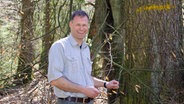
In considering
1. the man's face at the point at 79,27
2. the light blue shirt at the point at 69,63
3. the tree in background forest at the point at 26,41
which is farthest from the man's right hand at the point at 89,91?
the tree in background forest at the point at 26,41

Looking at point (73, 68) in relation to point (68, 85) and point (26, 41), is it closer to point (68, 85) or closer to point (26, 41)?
point (68, 85)

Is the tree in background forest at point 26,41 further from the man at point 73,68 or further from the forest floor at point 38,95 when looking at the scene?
the man at point 73,68

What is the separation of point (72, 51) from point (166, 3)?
84.3 inches

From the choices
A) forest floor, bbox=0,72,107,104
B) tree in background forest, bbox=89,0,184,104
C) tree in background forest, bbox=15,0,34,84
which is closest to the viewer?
tree in background forest, bbox=89,0,184,104

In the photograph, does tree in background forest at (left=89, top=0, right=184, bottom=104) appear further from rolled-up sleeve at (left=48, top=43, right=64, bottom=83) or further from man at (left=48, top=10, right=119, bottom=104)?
rolled-up sleeve at (left=48, top=43, right=64, bottom=83)

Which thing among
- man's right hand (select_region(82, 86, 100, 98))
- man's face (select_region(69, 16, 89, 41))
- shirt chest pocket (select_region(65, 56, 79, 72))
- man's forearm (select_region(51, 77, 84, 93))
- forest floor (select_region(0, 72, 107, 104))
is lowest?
forest floor (select_region(0, 72, 107, 104))

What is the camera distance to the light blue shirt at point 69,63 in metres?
3.23

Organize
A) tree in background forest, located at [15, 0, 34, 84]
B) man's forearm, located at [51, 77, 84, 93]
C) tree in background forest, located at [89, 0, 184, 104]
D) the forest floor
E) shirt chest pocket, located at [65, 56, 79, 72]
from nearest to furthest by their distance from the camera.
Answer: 1. man's forearm, located at [51, 77, 84, 93]
2. shirt chest pocket, located at [65, 56, 79, 72]
3. tree in background forest, located at [89, 0, 184, 104]
4. the forest floor
5. tree in background forest, located at [15, 0, 34, 84]

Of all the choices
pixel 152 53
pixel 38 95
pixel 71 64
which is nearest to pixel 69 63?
pixel 71 64

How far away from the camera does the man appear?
3.21 metres

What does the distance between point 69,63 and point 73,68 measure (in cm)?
6

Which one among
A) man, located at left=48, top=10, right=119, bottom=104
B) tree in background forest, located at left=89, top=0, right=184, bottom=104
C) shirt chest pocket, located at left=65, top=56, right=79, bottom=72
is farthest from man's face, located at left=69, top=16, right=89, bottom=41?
tree in background forest, located at left=89, top=0, right=184, bottom=104

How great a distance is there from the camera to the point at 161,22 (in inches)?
195

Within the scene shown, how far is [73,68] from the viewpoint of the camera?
3.31 metres
